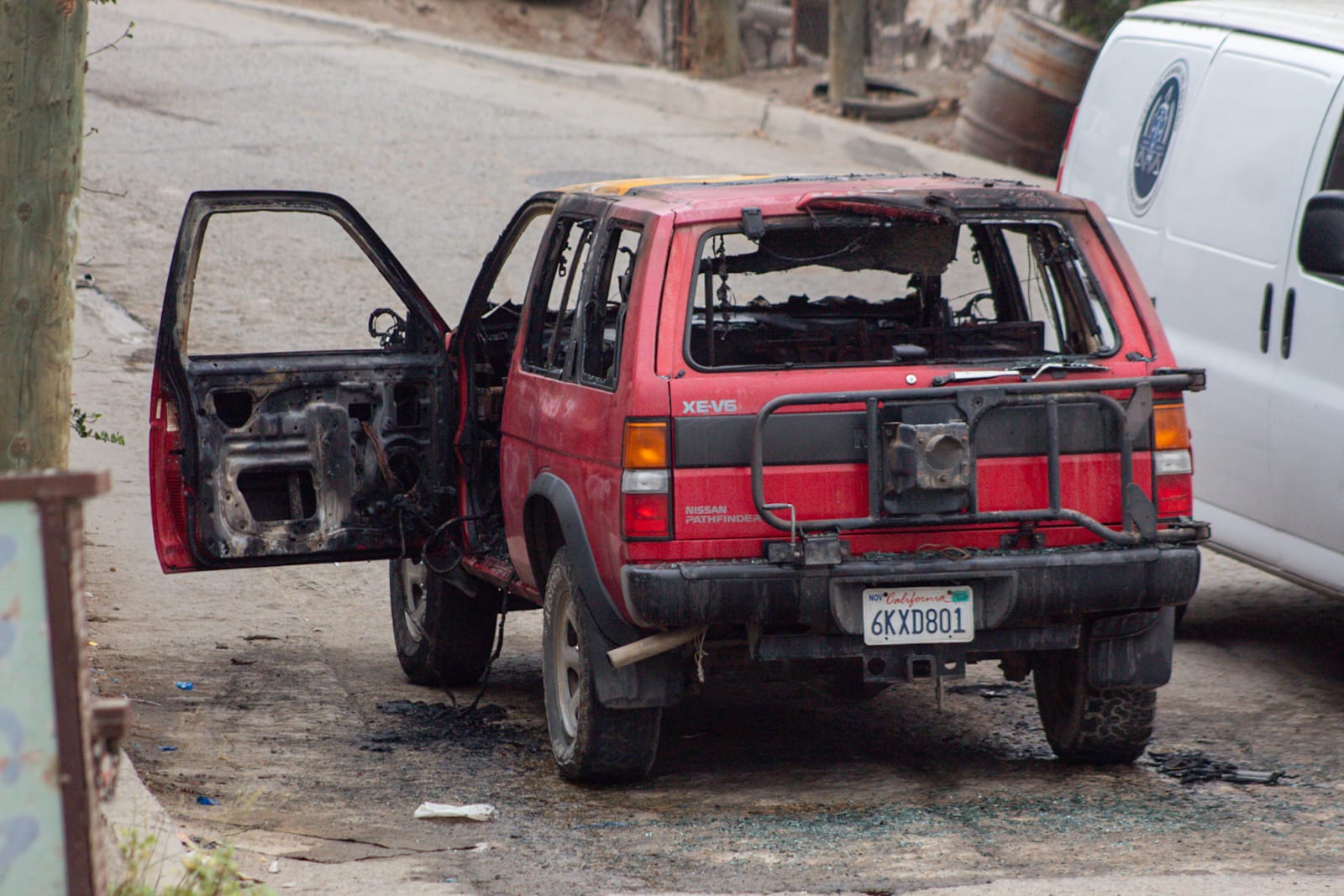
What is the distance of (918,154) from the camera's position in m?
16.1

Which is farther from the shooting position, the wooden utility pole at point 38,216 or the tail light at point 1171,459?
the tail light at point 1171,459

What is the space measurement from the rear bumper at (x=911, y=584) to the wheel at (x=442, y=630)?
2.08 metres

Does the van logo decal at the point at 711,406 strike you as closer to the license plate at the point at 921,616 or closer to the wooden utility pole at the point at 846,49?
the license plate at the point at 921,616

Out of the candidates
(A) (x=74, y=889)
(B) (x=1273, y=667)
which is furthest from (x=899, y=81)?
(A) (x=74, y=889)

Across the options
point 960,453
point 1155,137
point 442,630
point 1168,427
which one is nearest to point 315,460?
point 442,630

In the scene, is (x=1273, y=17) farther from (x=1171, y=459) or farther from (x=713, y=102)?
(x=713, y=102)

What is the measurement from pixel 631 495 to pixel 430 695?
2321 mm

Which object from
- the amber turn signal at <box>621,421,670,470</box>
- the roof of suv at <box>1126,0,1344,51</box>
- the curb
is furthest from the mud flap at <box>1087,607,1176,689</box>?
the curb

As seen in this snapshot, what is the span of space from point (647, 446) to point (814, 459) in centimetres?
46

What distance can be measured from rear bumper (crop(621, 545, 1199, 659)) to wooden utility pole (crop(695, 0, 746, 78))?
1581 cm

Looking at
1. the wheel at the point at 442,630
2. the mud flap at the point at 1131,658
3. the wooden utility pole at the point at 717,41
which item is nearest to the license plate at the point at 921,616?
the mud flap at the point at 1131,658

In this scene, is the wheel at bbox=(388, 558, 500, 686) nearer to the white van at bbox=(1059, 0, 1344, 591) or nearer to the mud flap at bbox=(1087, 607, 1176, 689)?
the mud flap at bbox=(1087, 607, 1176, 689)

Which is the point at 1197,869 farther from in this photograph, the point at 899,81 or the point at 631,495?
the point at 899,81

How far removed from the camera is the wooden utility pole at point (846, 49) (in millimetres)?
17797
